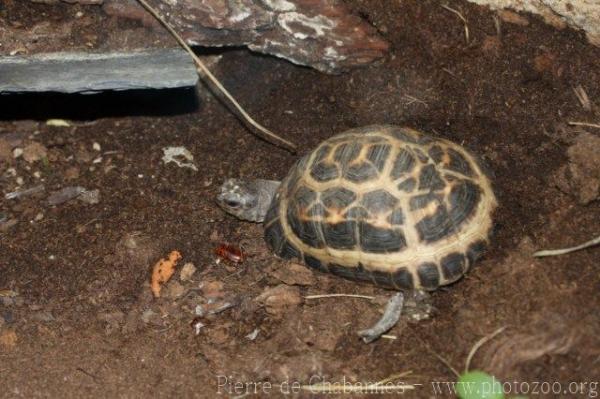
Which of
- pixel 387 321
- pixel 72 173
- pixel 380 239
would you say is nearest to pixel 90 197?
pixel 72 173

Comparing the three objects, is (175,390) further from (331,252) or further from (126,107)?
(126,107)

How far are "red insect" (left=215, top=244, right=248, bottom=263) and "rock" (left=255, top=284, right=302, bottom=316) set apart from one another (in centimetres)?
30

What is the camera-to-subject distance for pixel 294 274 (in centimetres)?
366

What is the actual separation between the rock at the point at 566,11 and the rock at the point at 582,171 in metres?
0.61

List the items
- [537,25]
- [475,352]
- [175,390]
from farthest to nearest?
[537,25] < [175,390] < [475,352]

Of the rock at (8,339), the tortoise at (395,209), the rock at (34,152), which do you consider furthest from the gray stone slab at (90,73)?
the rock at (8,339)

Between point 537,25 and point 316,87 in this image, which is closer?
point 537,25

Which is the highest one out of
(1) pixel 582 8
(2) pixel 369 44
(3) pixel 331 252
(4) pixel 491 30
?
(1) pixel 582 8

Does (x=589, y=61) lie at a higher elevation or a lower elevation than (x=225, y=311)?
higher

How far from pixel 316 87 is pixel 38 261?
1.99m

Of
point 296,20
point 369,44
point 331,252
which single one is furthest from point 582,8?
point 331,252

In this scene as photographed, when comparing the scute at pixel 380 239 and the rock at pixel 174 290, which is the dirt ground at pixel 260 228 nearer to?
the rock at pixel 174 290

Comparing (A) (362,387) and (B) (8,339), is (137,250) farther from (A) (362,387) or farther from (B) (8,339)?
(A) (362,387)

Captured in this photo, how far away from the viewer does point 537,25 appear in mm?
3840
